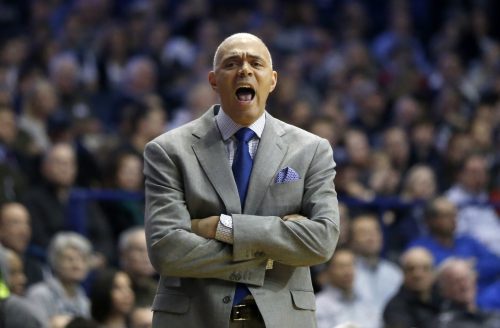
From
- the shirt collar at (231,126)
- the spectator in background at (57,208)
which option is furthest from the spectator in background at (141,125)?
the shirt collar at (231,126)

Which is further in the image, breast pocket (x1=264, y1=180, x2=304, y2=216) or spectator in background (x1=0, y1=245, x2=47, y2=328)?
spectator in background (x1=0, y1=245, x2=47, y2=328)

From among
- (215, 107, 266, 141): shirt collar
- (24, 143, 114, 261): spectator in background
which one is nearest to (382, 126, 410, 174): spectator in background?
(24, 143, 114, 261): spectator in background

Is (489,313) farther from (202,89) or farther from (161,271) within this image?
(161,271)

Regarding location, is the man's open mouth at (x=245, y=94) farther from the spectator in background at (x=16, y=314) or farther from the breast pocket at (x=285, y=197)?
the spectator in background at (x=16, y=314)

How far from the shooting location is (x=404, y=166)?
11766 mm

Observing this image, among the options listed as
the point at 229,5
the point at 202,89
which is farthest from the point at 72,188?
the point at 229,5

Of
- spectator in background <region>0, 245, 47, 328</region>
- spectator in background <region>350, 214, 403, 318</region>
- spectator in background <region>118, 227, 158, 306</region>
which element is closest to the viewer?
spectator in background <region>0, 245, 47, 328</region>

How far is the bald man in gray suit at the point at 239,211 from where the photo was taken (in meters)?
4.24

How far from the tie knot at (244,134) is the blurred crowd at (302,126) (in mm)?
2252

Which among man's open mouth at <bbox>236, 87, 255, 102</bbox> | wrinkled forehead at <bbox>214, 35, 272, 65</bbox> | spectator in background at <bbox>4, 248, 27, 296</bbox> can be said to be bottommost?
spectator in background at <bbox>4, 248, 27, 296</bbox>

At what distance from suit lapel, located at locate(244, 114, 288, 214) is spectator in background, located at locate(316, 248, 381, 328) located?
397cm

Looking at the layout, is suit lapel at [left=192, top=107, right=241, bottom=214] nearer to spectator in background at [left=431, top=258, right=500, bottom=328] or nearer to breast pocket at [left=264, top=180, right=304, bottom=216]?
breast pocket at [left=264, top=180, right=304, bottom=216]

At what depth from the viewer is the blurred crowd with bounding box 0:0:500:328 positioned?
839cm

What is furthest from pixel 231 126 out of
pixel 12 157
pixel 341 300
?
pixel 12 157
